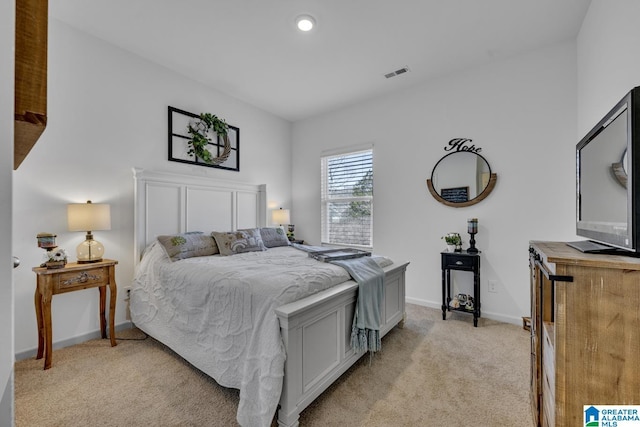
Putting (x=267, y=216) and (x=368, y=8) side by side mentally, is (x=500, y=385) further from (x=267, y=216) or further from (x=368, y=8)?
(x=267, y=216)

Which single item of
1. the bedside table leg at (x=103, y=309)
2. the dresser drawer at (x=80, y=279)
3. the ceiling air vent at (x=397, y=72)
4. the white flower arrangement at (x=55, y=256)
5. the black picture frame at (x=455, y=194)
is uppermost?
the ceiling air vent at (x=397, y=72)

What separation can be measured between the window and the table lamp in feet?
9.43

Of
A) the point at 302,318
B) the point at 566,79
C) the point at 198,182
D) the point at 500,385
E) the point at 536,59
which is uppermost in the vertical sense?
the point at 536,59

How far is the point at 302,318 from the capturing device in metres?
1.57

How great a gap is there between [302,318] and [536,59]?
3.43 meters

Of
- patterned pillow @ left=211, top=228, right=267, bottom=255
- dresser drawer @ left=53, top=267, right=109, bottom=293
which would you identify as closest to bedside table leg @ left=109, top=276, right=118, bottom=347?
dresser drawer @ left=53, top=267, right=109, bottom=293

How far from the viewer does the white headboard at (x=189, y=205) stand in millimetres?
2926

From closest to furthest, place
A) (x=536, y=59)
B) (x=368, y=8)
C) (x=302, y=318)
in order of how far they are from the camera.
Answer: (x=302, y=318)
(x=368, y=8)
(x=536, y=59)

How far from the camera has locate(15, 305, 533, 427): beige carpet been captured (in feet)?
5.29

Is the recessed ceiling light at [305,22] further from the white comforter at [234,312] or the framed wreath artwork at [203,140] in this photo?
the white comforter at [234,312]

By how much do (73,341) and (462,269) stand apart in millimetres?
3813

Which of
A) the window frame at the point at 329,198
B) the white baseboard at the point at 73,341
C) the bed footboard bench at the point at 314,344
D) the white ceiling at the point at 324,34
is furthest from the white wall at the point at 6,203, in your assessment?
the window frame at the point at 329,198

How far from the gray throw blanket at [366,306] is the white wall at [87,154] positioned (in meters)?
2.34

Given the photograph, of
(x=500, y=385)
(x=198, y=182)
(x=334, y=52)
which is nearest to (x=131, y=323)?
(x=198, y=182)
